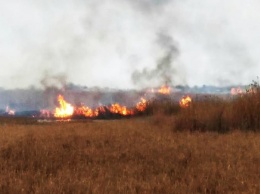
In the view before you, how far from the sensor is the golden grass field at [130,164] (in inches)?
263

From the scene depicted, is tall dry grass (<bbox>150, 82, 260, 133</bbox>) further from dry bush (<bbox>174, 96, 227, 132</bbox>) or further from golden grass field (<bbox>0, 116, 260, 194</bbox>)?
golden grass field (<bbox>0, 116, 260, 194</bbox>)

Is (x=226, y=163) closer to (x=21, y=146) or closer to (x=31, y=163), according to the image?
(x=31, y=163)

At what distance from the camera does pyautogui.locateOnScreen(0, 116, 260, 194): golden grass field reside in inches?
263

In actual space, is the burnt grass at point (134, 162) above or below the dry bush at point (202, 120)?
below

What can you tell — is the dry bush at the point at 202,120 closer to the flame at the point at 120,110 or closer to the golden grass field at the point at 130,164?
the golden grass field at the point at 130,164

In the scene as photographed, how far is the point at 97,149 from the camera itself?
1025 cm

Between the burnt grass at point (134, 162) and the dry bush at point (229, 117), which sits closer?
the burnt grass at point (134, 162)

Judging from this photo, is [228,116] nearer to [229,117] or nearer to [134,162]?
[229,117]

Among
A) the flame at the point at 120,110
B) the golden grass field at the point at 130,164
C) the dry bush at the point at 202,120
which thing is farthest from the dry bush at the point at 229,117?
the flame at the point at 120,110

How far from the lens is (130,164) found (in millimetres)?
8477

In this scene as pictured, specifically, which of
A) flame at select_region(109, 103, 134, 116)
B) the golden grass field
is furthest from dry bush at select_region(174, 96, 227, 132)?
flame at select_region(109, 103, 134, 116)

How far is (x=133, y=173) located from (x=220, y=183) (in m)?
1.54

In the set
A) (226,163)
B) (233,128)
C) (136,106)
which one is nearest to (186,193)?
(226,163)

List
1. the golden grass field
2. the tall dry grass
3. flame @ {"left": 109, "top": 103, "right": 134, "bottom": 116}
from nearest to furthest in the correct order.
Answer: the golden grass field < the tall dry grass < flame @ {"left": 109, "top": 103, "right": 134, "bottom": 116}
